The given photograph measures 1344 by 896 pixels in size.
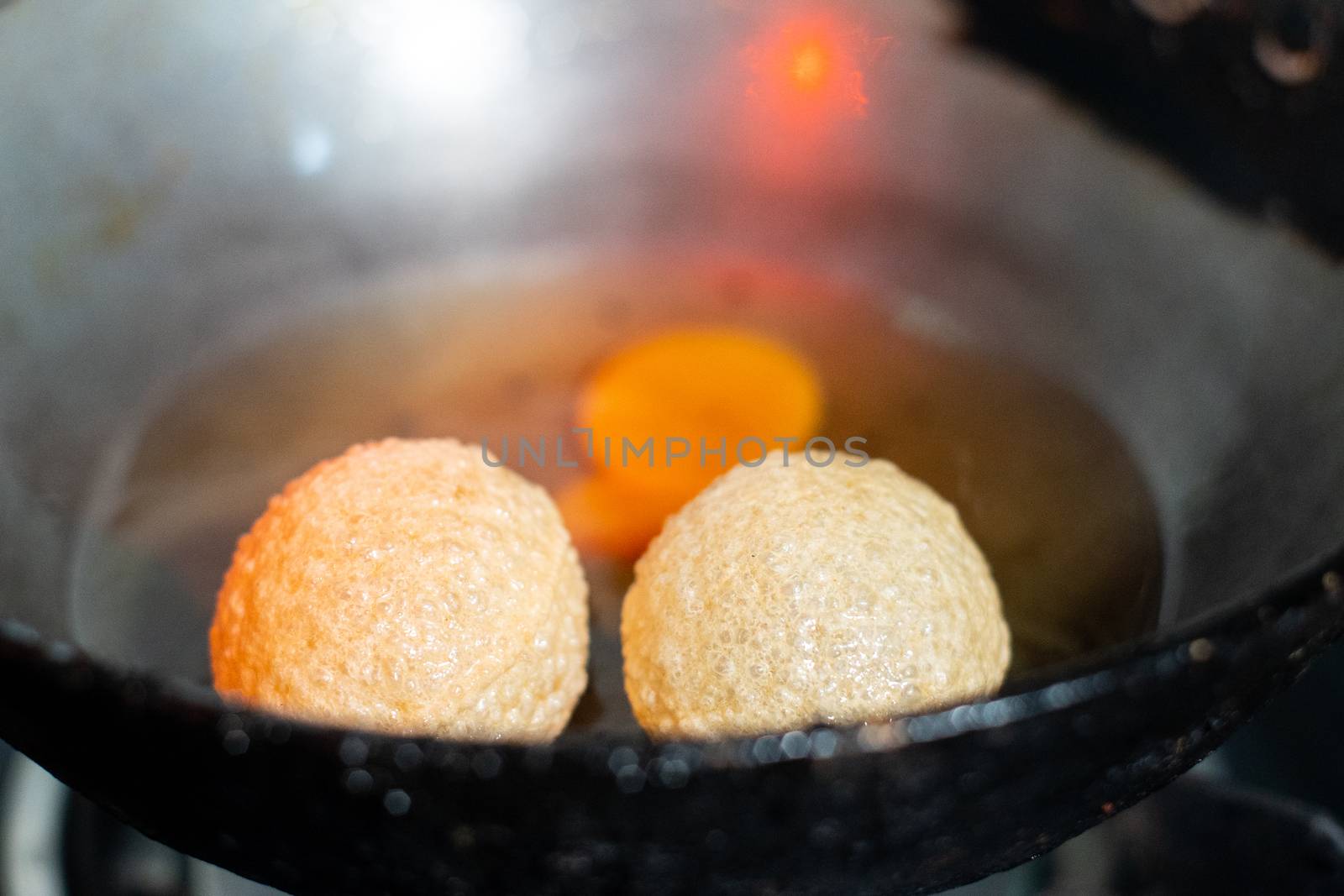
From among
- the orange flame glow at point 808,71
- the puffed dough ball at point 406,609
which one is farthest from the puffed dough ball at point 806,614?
the orange flame glow at point 808,71

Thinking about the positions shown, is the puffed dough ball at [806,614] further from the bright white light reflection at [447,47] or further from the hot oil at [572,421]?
the bright white light reflection at [447,47]

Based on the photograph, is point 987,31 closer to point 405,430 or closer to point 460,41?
point 460,41

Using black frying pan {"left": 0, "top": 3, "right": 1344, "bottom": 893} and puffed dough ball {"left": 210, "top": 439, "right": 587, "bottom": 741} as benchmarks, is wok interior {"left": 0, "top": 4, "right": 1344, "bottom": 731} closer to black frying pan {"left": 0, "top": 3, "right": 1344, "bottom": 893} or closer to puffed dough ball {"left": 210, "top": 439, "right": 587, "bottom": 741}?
black frying pan {"left": 0, "top": 3, "right": 1344, "bottom": 893}

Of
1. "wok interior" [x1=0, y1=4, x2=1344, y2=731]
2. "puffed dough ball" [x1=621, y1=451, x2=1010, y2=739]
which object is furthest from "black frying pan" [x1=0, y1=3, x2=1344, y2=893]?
"puffed dough ball" [x1=621, y1=451, x2=1010, y2=739]

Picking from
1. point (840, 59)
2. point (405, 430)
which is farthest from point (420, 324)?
point (840, 59)

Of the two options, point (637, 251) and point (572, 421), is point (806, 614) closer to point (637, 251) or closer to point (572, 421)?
point (572, 421)

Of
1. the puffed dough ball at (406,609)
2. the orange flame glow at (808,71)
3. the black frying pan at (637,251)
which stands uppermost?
the orange flame glow at (808,71)
